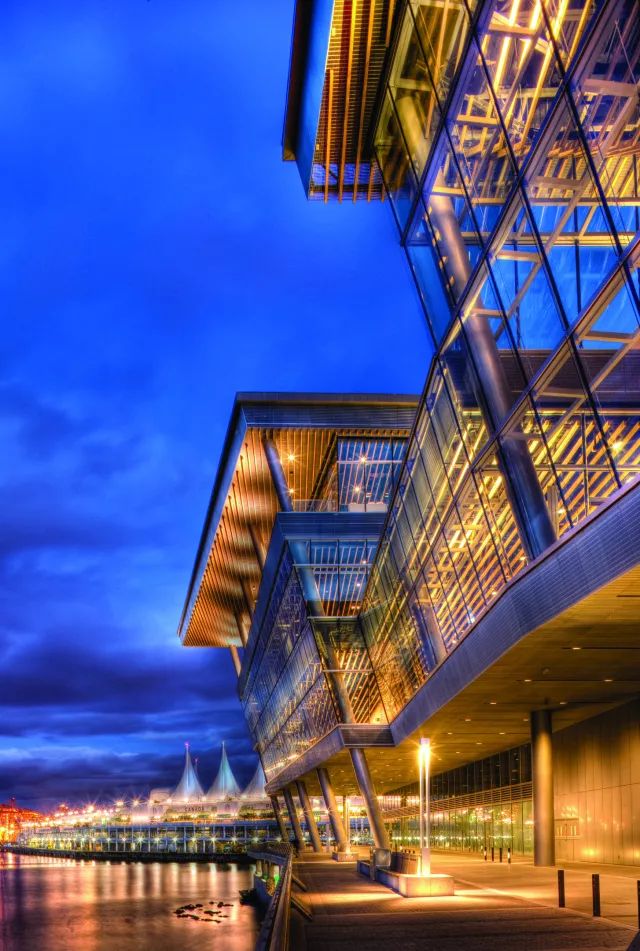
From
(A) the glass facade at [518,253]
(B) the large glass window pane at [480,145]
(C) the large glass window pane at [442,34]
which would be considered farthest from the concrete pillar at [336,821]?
(C) the large glass window pane at [442,34]

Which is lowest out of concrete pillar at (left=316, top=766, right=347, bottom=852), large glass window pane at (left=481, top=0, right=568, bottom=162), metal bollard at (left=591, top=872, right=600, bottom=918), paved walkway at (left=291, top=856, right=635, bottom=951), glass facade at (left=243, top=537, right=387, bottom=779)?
concrete pillar at (left=316, top=766, right=347, bottom=852)

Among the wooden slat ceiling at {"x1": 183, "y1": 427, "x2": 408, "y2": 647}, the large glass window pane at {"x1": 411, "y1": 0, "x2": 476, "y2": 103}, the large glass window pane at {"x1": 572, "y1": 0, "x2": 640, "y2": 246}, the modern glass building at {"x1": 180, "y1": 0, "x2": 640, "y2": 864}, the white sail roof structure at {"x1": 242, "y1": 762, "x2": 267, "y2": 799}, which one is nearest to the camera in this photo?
the large glass window pane at {"x1": 572, "y1": 0, "x2": 640, "y2": 246}

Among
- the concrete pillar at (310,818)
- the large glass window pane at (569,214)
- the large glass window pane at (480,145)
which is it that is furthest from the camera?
the concrete pillar at (310,818)

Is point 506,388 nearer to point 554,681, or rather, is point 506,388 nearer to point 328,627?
point 554,681

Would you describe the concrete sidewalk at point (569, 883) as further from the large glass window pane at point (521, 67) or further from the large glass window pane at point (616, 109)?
the large glass window pane at point (521, 67)

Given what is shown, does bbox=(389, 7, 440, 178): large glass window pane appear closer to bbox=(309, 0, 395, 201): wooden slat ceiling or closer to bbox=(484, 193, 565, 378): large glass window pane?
bbox=(309, 0, 395, 201): wooden slat ceiling

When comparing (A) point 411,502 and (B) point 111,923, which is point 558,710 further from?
(B) point 111,923

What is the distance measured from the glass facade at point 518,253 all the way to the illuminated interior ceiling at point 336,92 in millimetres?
3268

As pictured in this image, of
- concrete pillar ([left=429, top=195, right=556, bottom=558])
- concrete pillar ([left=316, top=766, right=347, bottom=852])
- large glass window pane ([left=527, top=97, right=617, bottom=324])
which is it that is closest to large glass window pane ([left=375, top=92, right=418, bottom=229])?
concrete pillar ([left=429, top=195, right=556, bottom=558])

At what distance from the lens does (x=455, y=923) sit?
60.2ft

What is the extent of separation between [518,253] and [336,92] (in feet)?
45.3

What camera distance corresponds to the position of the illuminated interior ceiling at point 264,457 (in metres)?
58.3

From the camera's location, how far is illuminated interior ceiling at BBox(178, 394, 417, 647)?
2295 inches

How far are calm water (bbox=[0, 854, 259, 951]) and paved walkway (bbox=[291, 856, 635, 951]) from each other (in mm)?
26198
